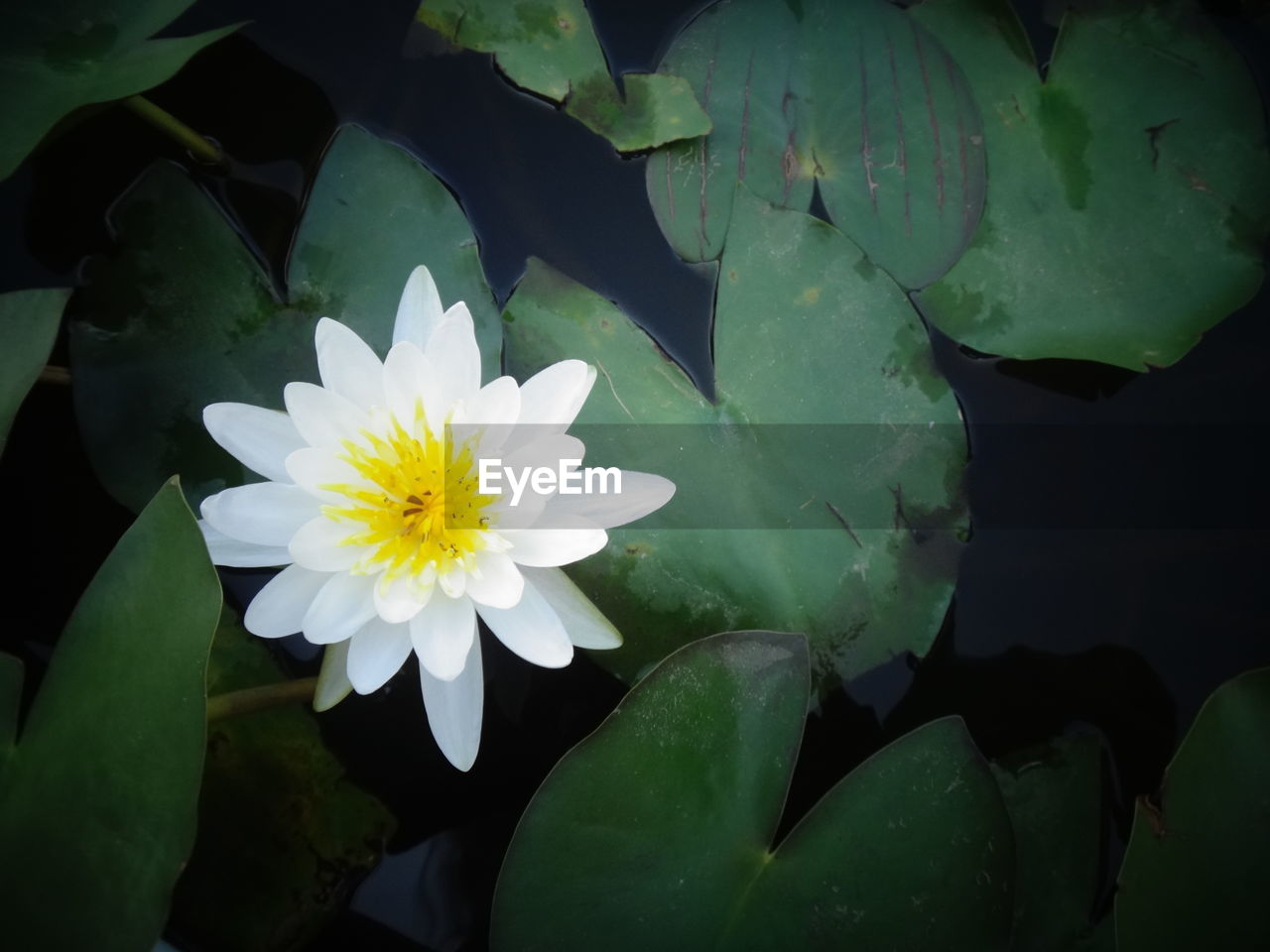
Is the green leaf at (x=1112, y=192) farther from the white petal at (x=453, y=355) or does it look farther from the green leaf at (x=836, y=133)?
the white petal at (x=453, y=355)

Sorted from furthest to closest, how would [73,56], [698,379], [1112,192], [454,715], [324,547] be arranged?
[698,379] < [1112,192] < [73,56] < [454,715] < [324,547]

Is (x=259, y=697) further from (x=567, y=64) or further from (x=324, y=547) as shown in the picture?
(x=567, y=64)

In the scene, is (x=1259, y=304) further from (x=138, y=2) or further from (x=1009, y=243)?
(x=138, y=2)

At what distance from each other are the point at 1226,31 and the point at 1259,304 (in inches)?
24.7

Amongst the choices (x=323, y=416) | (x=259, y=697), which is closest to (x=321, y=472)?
(x=323, y=416)

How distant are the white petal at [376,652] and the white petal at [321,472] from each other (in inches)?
7.9

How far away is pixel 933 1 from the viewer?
160 cm

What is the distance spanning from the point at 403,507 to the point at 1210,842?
1453 millimetres

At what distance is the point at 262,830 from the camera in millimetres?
1418

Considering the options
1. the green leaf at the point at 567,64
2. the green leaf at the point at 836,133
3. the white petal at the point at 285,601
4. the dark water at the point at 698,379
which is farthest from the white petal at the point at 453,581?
the green leaf at the point at 567,64

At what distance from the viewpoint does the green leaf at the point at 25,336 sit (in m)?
1.17

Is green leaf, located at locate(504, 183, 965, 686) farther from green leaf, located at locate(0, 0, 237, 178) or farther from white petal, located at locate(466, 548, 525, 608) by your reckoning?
green leaf, located at locate(0, 0, 237, 178)

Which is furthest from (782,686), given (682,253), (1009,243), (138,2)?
(138,2)

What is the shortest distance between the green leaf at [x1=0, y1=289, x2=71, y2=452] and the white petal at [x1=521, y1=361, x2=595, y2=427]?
2.60 feet
